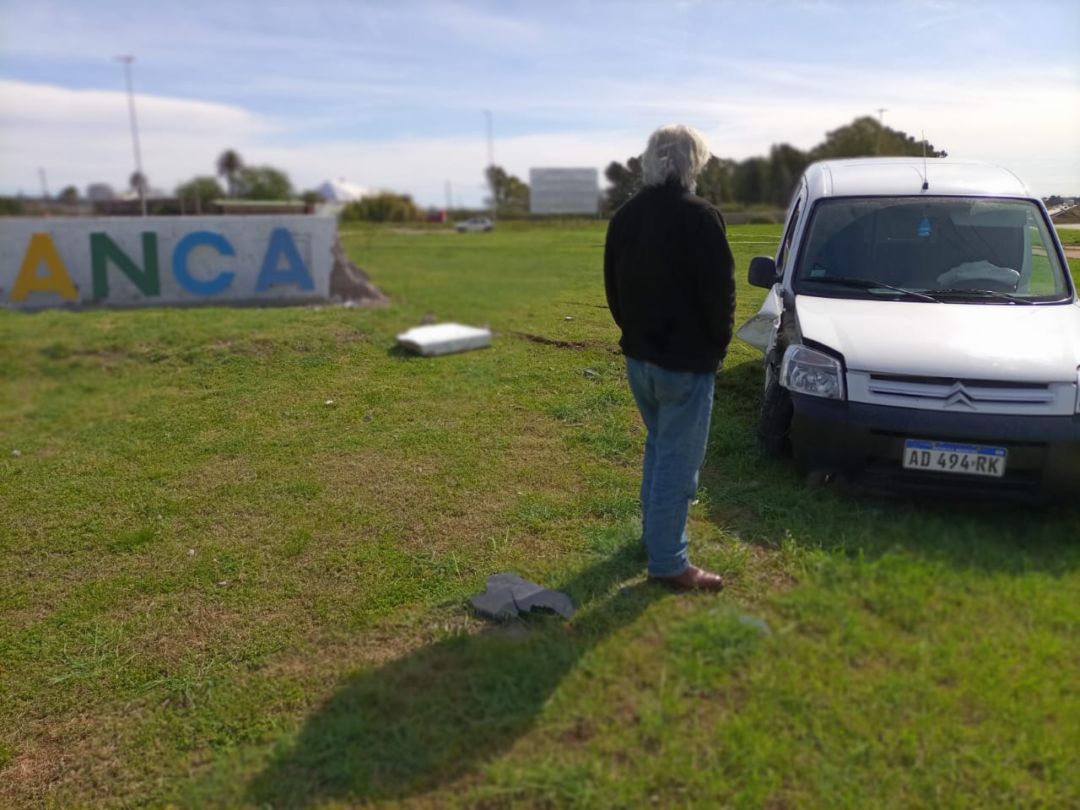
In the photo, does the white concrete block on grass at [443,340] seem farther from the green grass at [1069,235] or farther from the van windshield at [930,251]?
the green grass at [1069,235]

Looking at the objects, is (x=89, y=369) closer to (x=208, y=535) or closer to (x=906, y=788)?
(x=208, y=535)

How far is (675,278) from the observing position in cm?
331

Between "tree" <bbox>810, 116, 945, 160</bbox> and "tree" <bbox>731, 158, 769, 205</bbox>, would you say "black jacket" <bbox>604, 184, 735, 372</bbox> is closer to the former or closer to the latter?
"tree" <bbox>810, 116, 945, 160</bbox>

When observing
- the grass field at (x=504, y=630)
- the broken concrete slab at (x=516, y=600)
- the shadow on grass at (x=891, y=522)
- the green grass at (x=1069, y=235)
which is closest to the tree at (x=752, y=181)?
the grass field at (x=504, y=630)

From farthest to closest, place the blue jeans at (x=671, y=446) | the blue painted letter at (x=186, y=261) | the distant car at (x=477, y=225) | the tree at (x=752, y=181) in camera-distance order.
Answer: the distant car at (x=477, y=225) → the blue painted letter at (x=186, y=261) → the tree at (x=752, y=181) → the blue jeans at (x=671, y=446)

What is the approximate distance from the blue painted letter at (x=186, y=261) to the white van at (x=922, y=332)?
10.0 m

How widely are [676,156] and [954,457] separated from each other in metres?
1.95

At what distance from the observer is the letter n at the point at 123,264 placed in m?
12.7

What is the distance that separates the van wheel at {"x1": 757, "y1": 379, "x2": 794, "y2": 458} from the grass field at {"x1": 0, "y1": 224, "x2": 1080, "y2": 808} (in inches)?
6.1

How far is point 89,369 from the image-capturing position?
9.64 meters

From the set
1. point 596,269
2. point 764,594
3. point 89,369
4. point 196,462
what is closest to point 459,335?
point 596,269

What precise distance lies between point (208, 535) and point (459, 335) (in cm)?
446

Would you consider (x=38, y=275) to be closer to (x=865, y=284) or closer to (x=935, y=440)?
(x=865, y=284)

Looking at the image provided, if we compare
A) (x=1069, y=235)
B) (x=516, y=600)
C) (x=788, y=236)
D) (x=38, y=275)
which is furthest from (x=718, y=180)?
(x=38, y=275)
